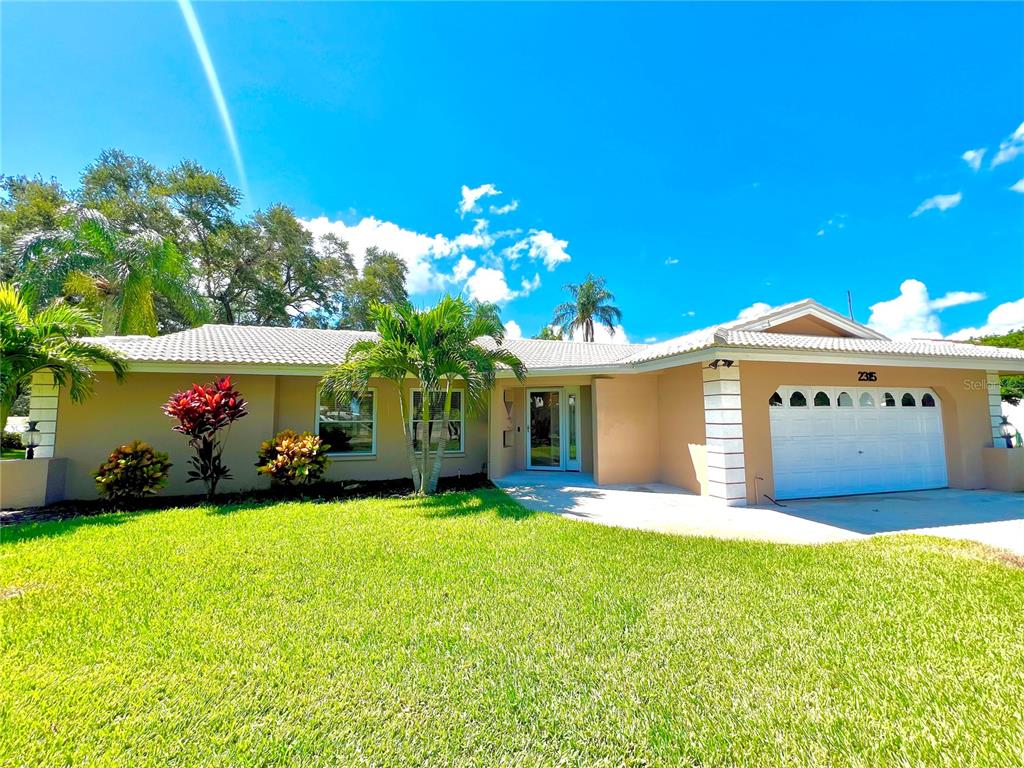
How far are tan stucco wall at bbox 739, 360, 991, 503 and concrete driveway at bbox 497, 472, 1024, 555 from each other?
0.73m

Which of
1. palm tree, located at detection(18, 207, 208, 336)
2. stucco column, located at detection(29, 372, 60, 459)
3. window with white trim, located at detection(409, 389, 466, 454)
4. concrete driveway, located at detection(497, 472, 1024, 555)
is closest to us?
concrete driveway, located at detection(497, 472, 1024, 555)

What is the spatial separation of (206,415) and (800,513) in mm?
12099

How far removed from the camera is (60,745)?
2.25 meters

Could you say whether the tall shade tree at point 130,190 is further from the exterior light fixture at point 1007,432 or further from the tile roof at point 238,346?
the exterior light fixture at point 1007,432

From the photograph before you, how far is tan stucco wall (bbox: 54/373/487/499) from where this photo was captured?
890 cm

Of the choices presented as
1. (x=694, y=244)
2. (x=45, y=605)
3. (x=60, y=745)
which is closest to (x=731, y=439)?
(x=60, y=745)

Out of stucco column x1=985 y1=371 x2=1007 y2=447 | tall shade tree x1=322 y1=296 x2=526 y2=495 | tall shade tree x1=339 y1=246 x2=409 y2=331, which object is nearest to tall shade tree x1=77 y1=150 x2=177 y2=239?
tall shade tree x1=339 y1=246 x2=409 y2=331

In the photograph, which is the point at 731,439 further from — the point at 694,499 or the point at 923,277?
the point at 923,277

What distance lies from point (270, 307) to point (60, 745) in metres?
24.5

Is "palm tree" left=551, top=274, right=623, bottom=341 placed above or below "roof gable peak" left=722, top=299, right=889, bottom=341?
above

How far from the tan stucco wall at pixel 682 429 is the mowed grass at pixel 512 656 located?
3551 millimetres

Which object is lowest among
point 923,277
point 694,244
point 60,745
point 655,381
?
point 60,745

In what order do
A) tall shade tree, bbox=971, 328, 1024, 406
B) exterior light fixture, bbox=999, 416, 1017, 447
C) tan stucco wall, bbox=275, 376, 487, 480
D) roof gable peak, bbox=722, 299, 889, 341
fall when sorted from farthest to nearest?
1. tall shade tree, bbox=971, 328, 1024, 406
2. tan stucco wall, bbox=275, 376, 487, 480
3. roof gable peak, bbox=722, 299, 889, 341
4. exterior light fixture, bbox=999, 416, 1017, 447

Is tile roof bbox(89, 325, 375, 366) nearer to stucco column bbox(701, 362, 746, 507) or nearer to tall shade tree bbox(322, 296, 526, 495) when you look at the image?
tall shade tree bbox(322, 296, 526, 495)
